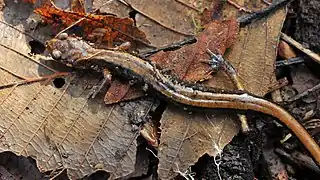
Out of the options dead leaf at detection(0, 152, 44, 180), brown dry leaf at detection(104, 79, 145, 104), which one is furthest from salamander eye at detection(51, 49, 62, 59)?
dead leaf at detection(0, 152, 44, 180)

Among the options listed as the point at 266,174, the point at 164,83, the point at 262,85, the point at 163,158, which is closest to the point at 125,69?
the point at 164,83

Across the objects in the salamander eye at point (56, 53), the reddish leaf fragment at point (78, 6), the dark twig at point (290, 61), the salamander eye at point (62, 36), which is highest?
the dark twig at point (290, 61)

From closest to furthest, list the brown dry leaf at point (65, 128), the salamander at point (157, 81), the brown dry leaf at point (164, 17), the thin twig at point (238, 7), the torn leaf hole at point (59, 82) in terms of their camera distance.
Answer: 1. the brown dry leaf at point (65, 128)
2. the salamander at point (157, 81)
3. the torn leaf hole at point (59, 82)
4. the brown dry leaf at point (164, 17)
5. the thin twig at point (238, 7)

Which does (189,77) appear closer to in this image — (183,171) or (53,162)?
(183,171)

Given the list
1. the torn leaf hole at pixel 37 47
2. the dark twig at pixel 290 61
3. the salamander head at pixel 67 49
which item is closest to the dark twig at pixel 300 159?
the dark twig at pixel 290 61

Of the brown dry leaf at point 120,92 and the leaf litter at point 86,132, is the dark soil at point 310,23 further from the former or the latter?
the brown dry leaf at point 120,92
